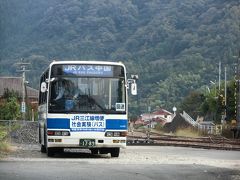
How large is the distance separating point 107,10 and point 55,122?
14738 cm

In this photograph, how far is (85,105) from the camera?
711 inches

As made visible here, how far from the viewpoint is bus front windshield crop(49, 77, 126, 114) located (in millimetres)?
17984

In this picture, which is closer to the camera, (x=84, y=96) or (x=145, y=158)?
(x=84, y=96)

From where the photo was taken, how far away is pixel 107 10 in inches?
6432

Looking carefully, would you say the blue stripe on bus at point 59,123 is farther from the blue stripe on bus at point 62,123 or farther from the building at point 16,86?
the building at point 16,86

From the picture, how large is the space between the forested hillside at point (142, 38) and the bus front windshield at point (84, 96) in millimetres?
79627

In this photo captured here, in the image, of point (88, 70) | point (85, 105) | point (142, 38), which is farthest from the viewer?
point (142, 38)

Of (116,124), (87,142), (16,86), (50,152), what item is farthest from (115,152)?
(16,86)

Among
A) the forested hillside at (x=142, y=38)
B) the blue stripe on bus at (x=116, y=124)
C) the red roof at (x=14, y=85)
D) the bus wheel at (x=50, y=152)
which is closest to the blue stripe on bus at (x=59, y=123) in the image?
the bus wheel at (x=50, y=152)

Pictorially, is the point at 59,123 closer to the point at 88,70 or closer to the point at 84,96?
the point at 84,96

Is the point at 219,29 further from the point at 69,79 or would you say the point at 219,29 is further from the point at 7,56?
the point at 69,79

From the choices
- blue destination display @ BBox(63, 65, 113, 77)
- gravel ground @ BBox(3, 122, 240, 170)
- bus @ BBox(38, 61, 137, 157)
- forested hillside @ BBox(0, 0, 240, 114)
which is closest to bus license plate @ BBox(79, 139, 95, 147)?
bus @ BBox(38, 61, 137, 157)

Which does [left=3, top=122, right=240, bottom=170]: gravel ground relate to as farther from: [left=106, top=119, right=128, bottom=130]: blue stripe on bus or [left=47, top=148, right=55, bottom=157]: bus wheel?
[left=106, top=119, right=128, bottom=130]: blue stripe on bus

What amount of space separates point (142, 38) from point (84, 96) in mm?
122230
